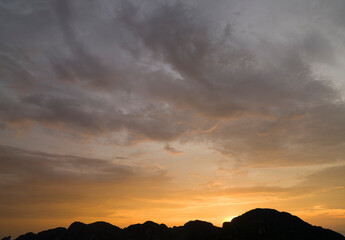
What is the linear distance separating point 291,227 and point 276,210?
13862 millimetres

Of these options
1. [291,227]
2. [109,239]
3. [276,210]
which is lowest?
[109,239]

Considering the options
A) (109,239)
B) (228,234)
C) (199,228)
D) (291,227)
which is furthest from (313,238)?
(109,239)

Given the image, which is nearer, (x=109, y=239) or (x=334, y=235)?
(x=334, y=235)

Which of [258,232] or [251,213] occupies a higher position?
[251,213]

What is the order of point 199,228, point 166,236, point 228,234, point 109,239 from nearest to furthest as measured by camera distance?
point 228,234
point 199,228
point 166,236
point 109,239

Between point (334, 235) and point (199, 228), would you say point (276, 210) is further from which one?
point (199, 228)

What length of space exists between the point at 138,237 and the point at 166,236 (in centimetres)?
2362

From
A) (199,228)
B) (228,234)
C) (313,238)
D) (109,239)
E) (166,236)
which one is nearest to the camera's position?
(313,238)

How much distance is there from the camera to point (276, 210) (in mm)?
158875

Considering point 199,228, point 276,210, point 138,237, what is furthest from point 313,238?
point 138,237

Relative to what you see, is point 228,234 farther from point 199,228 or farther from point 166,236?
point 166,236

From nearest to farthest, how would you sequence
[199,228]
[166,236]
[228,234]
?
[228,234] < [199,228] < [166,236]

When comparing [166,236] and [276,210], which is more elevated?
[276,210]

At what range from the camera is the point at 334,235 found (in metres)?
146
